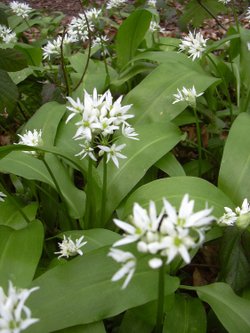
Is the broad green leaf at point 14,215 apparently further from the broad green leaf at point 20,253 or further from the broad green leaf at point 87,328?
the broad green leaf at point 87,328

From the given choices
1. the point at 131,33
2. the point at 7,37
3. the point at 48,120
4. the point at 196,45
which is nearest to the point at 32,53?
the point at 7,37

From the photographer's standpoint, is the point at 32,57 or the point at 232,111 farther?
the point at 32,57

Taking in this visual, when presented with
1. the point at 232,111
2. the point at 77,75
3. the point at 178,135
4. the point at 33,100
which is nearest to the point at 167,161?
the point at 178,135

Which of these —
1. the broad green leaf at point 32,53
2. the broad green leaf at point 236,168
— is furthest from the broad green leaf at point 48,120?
the broad green leaf at point 236,168

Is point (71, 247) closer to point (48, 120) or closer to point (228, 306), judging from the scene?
point (228, 306)

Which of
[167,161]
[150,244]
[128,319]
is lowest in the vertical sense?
[128,319]

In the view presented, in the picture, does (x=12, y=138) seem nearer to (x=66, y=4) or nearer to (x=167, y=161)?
(x=167, y=161)

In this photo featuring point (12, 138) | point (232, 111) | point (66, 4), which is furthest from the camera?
point (66, 4)
